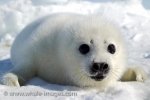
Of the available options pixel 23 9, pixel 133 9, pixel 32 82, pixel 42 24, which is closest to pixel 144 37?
pixel 42 24

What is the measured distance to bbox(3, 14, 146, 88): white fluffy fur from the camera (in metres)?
4.19

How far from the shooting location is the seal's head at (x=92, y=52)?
4.04 m

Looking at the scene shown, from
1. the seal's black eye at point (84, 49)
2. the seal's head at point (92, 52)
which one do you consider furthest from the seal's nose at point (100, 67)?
the seal's black eye at point (84, 49)

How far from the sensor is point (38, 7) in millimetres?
15820

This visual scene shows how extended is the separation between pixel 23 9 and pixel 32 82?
11.1 metres

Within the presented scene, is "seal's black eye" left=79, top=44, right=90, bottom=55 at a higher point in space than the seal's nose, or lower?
higher

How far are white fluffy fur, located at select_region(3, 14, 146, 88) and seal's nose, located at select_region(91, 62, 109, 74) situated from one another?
2.0 inches

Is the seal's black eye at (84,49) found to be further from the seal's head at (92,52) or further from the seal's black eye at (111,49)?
the seal's black eye at (111,49)

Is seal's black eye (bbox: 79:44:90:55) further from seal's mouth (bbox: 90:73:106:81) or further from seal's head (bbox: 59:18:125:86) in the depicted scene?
seal's mouth (bbox: 90:73:106:81)

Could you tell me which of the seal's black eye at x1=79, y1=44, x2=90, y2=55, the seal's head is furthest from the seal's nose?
the seal's black eye at x1=79, y1=44, x2=90, y2=55

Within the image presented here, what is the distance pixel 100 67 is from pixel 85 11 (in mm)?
13905

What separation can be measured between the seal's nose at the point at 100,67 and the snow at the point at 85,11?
0.20m

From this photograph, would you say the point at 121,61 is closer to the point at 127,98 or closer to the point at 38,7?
the point at 127,98

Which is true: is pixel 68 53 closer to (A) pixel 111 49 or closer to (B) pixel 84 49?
(B) pixel 84 49
